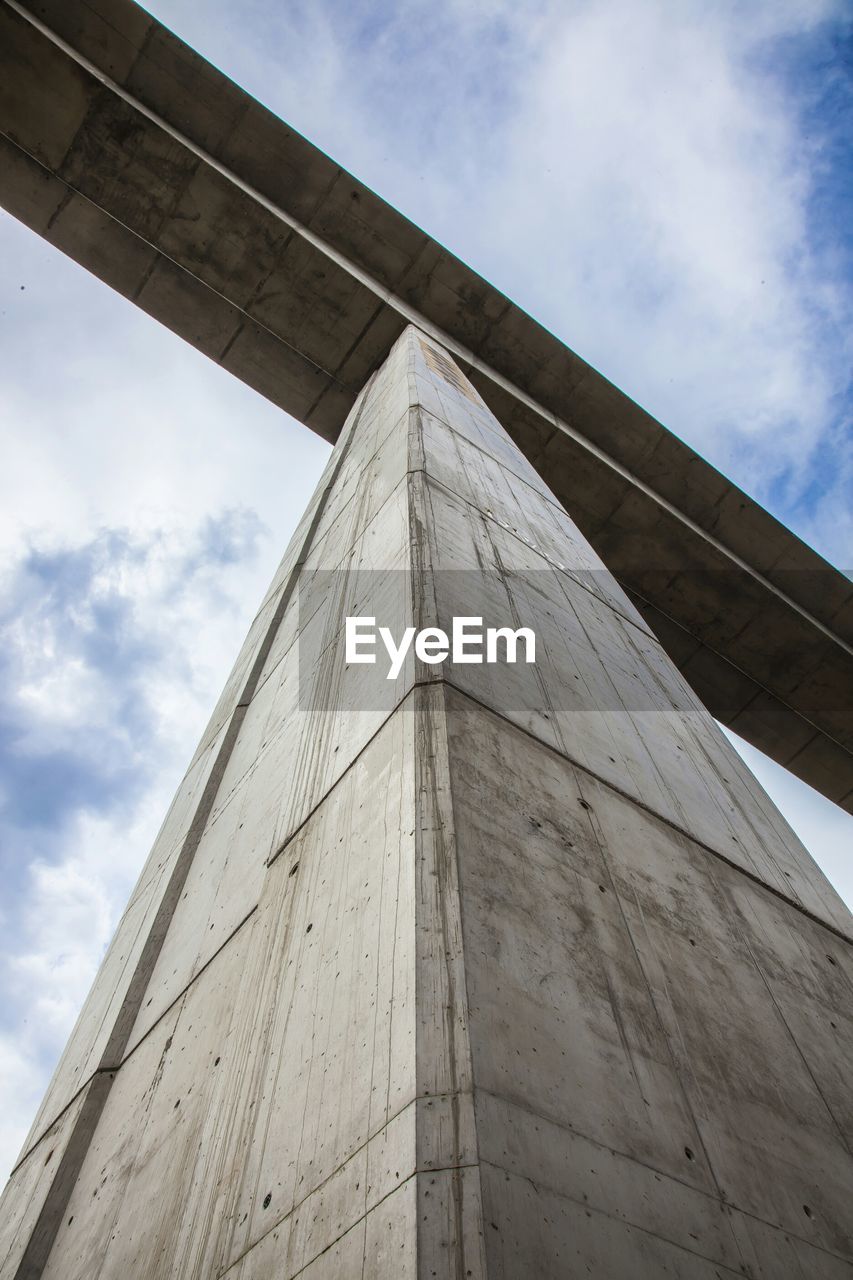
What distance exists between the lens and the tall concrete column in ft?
5.09

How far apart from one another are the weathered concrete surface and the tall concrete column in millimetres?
7944

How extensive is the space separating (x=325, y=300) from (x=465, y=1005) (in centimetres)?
1069

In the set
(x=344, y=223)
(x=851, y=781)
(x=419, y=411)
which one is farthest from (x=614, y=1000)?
(x=851, y=781)

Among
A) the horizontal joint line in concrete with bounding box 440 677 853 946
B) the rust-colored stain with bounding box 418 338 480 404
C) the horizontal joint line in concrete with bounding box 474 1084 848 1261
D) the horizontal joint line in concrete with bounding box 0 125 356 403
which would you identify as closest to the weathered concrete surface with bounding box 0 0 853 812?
the horizontal joint line in concrete with bounding box 0 125 356 403

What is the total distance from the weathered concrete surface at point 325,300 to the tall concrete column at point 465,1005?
794 centimetres

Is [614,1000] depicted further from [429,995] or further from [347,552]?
[347,552]

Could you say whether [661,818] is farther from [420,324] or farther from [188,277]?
[188,277]

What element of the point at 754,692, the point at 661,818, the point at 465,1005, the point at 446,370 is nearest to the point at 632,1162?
the point at 465,1005

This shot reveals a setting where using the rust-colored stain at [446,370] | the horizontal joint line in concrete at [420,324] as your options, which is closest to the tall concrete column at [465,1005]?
the rust-colored stain at [446,370]

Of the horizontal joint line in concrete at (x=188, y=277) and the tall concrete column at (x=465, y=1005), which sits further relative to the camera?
the horizontal joint line in concrete at (x=188, y=277)

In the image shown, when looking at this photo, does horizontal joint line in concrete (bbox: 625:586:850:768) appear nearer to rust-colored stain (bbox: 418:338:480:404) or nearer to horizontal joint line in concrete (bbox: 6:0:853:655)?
horizontal joint line in concrete (bbox: 6:0:853:655)

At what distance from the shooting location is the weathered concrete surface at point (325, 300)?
404 inches

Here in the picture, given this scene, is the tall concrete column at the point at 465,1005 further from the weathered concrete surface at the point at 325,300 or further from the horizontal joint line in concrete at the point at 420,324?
the weathered concrete surface at the point at 325,300

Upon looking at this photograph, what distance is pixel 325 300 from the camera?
11094 mm
